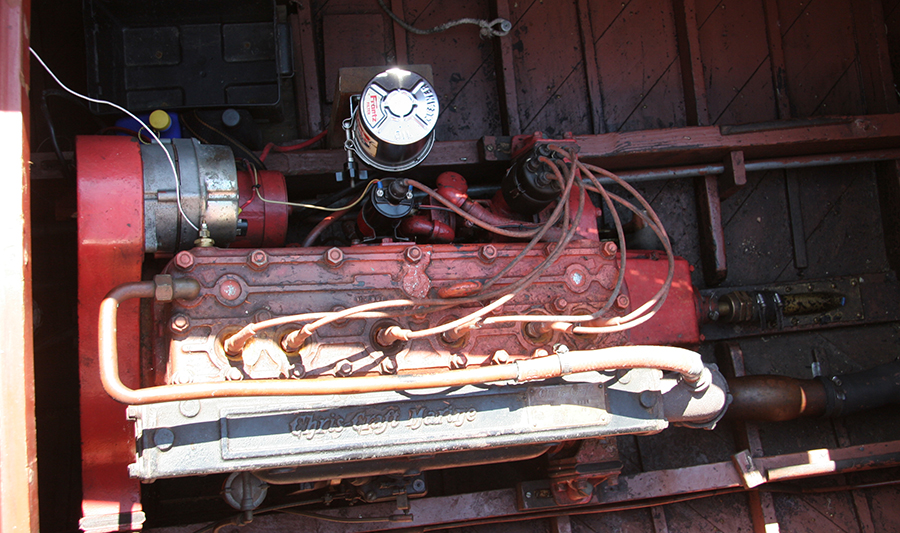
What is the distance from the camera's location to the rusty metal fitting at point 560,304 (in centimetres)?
260

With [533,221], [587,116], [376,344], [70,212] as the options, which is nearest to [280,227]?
[376,344]

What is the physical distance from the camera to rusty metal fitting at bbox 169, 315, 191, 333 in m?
2.24

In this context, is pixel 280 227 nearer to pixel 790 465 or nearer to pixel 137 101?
pixel 137 101

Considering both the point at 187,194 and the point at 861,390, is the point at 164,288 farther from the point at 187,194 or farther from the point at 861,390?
the point at 861,390

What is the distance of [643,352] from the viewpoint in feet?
7.11

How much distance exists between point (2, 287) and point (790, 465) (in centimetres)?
335

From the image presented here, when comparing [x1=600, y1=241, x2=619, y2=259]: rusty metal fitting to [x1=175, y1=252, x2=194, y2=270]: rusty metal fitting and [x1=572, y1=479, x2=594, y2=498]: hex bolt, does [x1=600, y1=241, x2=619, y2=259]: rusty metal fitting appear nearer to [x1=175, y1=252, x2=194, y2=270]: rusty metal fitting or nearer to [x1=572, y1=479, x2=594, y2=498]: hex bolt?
[x1=572, y1=479, x2=594, y2=498]: hex bolt

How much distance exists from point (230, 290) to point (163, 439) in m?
0.54

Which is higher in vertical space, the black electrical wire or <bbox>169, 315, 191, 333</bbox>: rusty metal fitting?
the black electrical wire

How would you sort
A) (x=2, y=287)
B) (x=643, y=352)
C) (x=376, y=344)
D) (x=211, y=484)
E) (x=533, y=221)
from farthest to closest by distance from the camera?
(x=211, y=484), (x=533, y=221), (x=376, y=344), (x=643, y=352), (x=2, y=287)

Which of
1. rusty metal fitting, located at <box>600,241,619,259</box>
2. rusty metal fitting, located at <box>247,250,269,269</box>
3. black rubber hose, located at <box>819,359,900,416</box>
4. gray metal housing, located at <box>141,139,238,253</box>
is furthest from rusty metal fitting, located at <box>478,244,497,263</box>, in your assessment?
black rubber hose, located at <box>819,359,900,416</box>

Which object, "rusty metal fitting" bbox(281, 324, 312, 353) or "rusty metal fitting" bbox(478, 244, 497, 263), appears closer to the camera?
"rusty metal fitting" bbox(281, 324, 312, 353)

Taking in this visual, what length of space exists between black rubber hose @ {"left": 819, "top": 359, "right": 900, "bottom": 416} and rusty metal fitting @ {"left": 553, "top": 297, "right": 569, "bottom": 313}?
5.39 ft

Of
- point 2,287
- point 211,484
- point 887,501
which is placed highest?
point 2,287
